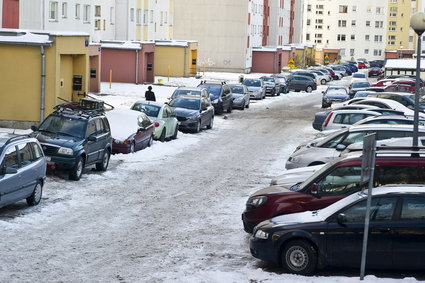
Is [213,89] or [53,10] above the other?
[53,10]

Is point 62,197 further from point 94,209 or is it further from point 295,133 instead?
point 295,133

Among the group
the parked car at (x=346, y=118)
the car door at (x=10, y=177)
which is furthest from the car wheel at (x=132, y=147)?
the car door at (x=10, y=177)

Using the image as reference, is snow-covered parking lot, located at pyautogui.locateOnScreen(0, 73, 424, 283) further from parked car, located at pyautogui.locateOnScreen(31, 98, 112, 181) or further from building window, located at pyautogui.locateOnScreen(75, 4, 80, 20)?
building window, located at pyautogui.locateOnScreen(75, 4, 80, 20)

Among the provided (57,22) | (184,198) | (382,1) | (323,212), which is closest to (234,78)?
(57,22)

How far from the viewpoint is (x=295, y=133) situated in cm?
3931

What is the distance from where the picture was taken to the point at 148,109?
33719mm

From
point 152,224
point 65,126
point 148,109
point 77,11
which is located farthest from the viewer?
point 77,11

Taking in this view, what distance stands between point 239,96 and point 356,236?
37.1 meters

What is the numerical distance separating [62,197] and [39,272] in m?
6.86

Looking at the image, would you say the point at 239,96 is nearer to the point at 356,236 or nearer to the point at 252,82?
the point at 252,82

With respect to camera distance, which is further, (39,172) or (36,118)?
(36,118)

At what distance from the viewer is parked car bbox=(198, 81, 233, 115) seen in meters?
46.3

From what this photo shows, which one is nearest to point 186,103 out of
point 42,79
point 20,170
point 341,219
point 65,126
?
point 42,79

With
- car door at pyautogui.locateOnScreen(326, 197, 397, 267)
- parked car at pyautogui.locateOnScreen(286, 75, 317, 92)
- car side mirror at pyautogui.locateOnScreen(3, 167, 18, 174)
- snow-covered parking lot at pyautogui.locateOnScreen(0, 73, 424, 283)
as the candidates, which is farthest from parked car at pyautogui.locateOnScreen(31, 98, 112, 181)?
parked car at pyautogui.locateOnScreen(286, 75, 317, 92)
